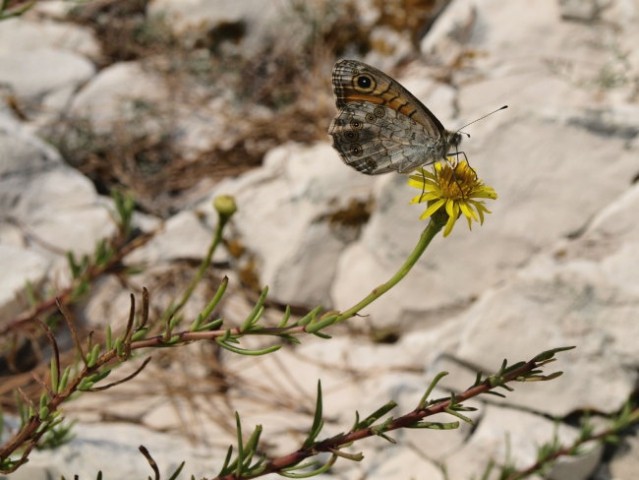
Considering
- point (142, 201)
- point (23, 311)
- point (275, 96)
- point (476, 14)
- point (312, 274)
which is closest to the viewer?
point (23, 311)

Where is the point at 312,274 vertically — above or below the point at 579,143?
below

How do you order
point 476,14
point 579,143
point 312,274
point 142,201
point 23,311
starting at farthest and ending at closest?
1. point 476,14
2. point 142,201
3. point 312,274
4. point 579,143
5. point 23,311

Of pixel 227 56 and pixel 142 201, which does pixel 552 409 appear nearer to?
pixel 142 201

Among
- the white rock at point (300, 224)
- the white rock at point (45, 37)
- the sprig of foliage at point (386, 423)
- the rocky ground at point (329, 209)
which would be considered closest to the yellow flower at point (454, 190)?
the sprig of foliage at point (386, 423)

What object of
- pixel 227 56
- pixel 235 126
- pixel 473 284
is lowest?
pixel 473 284

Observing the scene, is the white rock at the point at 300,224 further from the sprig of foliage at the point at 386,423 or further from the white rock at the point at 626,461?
the sprig of foliage at the point at 386,423

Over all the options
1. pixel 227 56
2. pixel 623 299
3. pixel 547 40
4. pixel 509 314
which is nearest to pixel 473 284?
pixel 509 314

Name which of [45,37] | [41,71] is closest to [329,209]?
[41,71]
